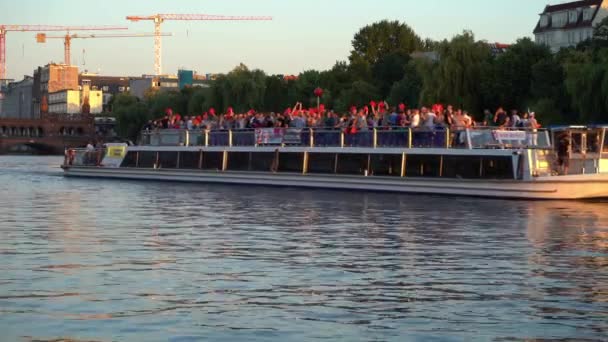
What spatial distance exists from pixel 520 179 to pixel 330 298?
73.1 ft

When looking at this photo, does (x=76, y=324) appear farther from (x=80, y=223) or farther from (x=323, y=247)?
(x=80, y=223)

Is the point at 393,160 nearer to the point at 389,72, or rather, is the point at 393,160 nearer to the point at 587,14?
the point at 389,72

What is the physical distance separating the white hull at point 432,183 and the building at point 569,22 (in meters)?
86.5

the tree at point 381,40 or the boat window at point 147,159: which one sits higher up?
the tree at point 381,40

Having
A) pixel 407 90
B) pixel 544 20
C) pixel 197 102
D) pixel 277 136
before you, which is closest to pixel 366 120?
pixel 277 136

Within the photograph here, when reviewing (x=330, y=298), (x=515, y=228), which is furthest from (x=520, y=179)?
(x=330, y=298)

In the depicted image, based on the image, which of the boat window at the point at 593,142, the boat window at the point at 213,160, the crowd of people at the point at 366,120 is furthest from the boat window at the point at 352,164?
the boat window at the point at 593,142

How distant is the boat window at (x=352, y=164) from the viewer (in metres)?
42.9

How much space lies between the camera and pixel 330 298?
623 inches

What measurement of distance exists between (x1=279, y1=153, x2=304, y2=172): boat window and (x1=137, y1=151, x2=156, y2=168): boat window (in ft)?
32.2

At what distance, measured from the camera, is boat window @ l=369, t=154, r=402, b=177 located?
41.5 meters

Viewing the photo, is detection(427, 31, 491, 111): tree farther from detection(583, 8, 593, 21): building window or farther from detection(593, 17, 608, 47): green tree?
detection(583, 8, 593, 21): building window

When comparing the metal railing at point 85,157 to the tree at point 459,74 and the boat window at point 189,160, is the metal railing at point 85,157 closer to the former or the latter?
the boat window at point 189,160

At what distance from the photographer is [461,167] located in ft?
128
